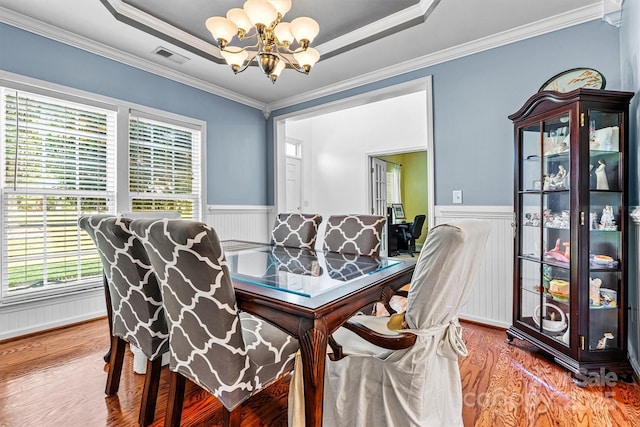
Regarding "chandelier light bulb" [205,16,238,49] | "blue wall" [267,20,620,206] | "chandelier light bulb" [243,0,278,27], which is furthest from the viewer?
"blue wall" [267,20,620,206]

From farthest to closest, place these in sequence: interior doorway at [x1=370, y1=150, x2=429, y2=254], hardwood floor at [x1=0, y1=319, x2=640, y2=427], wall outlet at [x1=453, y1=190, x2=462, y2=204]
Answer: interior doorway at [x1=370, y1=150, x2=429, y2=254] < wall outlet at [x1=453, y1=190, x2=462, y2=204] < hardwood floor at [x1=0, y1=319, x2=640, y2=427]

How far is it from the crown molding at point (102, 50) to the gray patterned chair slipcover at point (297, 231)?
6.61ft

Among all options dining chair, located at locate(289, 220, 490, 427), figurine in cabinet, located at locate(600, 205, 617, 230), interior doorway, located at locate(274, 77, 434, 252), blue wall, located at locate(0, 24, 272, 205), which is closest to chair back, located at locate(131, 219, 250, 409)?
dining chair, located at locate(289, 220, 490, 427)

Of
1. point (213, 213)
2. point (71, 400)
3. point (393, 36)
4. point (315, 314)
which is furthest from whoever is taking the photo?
point (213, 213)

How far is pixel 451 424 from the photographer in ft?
4.29

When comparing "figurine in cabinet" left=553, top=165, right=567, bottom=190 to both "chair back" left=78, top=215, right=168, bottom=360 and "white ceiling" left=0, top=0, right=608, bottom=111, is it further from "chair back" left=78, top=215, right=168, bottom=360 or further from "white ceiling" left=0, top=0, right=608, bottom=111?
"chair back" left=78, top=215, right=168, bottom=360

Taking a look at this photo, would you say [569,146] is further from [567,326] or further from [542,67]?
[567,326]

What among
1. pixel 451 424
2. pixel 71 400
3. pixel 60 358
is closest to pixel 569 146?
pixel 451 424

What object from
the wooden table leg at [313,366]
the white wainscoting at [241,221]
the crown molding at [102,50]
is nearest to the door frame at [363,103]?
the white wainscoting at [241,221]

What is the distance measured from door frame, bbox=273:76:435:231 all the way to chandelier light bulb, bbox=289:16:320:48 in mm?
1675

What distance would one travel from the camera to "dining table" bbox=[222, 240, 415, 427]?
44.1 inches

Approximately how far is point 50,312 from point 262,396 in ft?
7.23

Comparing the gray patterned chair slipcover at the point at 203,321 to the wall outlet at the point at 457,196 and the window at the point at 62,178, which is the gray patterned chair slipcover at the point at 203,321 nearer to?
the window at the point at 62,178

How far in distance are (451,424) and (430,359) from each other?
35cm
